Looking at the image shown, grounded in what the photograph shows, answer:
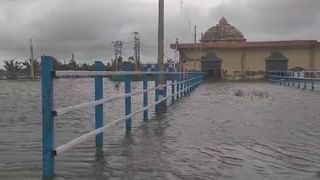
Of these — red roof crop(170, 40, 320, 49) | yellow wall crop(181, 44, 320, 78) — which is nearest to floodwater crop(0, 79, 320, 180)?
red roof crop(170, 40, 320, 49)

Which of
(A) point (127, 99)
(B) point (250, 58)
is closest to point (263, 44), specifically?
(B) point (250, 58)

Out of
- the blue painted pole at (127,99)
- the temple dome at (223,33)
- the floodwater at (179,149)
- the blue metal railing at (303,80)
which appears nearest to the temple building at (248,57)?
the temple dome at (223,33)

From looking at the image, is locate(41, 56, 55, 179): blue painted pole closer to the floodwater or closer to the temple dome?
the floodwater

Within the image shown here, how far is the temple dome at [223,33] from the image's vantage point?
297 feet

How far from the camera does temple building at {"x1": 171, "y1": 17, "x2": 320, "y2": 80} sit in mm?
71562

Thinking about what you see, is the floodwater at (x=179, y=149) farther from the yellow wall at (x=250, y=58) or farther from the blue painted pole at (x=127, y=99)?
the yellow wall at (x=250, y=58)

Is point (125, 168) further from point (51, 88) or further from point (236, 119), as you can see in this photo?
point (236, 119)

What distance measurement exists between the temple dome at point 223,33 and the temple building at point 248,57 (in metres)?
14.9

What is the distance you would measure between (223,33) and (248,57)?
64.1 feet

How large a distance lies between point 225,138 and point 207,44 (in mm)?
64267

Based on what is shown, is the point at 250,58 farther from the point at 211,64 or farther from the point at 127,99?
the point at 127,99

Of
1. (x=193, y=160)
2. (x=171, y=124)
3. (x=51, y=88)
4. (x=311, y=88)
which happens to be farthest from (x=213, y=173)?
(x=311, y=88)

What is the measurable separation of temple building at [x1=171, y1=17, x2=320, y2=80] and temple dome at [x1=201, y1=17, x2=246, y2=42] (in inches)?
586

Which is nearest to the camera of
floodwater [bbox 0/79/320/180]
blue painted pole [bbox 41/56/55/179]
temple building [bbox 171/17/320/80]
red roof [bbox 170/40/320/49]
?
blue painted pole [bbox 41/56/55/179]
